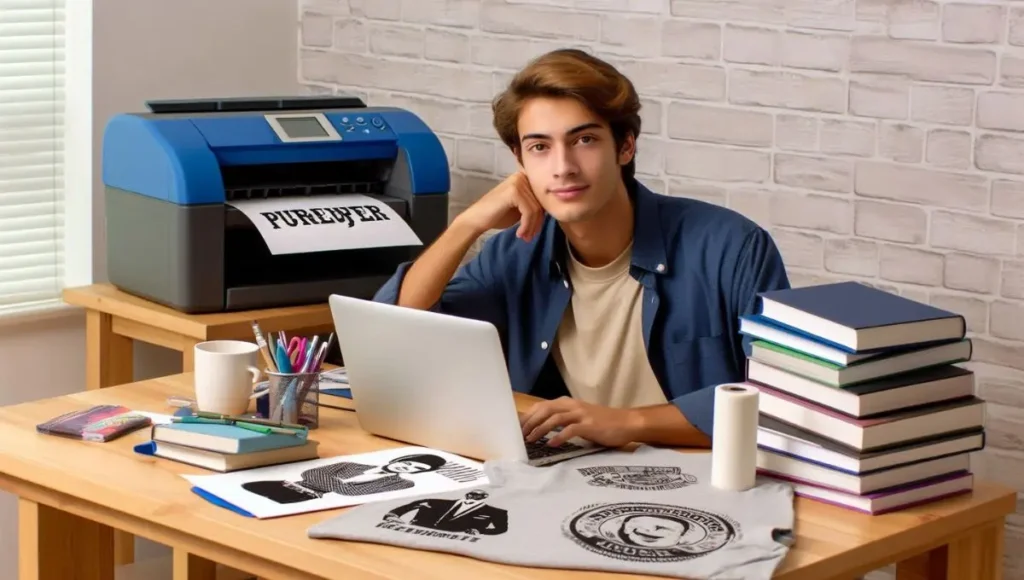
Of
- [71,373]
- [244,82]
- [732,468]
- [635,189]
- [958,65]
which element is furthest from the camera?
[244,82]

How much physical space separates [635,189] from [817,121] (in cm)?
61

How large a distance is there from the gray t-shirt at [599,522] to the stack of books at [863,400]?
0.06m

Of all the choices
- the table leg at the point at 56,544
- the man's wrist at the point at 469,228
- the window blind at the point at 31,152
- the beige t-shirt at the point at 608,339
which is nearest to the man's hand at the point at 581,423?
the beige t-shirt at the point at 608,339

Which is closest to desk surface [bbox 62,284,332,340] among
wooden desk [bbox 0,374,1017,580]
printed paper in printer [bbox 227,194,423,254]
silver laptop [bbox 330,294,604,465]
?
printed paper in printer [bbox 227,194,423,254]

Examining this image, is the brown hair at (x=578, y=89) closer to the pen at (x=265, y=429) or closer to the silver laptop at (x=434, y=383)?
the silver laptop at (x=434, y=383)

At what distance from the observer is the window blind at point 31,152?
10.6 feet

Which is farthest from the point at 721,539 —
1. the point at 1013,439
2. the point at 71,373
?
the point at 71,373

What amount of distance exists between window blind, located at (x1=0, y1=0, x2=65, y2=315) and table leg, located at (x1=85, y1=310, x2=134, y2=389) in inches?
9.1

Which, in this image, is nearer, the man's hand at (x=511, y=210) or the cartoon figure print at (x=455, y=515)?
the cartoon figure print at (x=455, y=515)

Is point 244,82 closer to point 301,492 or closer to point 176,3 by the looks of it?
point 176,3

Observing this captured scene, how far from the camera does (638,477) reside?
6.24ft

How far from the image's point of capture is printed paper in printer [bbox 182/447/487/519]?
182 cm

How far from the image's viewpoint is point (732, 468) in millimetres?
1832

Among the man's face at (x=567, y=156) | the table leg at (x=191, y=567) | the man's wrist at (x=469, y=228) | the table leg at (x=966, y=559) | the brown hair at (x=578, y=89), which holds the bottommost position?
the table leg at (x=191, y=567)
